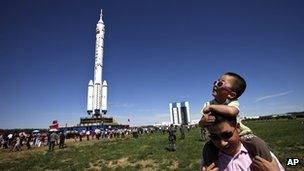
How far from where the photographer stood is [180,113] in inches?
5723

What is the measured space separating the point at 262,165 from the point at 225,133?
0.46m

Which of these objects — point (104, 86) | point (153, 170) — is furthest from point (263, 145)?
point (104, 86)

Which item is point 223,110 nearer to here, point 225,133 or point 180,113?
point 225,133

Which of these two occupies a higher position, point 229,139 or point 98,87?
point 98,87

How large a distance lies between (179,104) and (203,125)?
142570mm

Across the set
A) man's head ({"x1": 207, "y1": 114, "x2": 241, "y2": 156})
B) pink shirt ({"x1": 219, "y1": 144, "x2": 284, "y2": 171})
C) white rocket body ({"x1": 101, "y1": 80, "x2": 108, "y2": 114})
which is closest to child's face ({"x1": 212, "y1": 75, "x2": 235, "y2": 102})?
man's head ({"x1": 207, "y1": 114, "x2": 241, "y2": 156})

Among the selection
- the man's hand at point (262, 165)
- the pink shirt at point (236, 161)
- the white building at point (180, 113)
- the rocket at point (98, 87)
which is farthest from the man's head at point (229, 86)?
the white building at point (180, 113)

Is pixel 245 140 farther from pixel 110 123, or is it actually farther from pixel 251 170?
pixel 110 123

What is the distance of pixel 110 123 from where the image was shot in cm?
8394

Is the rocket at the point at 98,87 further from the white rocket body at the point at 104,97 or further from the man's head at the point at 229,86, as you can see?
the man's head at the point at 229,86

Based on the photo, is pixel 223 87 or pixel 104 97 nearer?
pixel 223 87

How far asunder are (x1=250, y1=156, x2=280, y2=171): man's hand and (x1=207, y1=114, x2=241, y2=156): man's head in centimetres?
23

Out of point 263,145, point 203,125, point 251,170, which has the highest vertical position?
point 203,125

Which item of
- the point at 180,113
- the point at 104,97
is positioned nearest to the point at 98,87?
the point at 104,97
